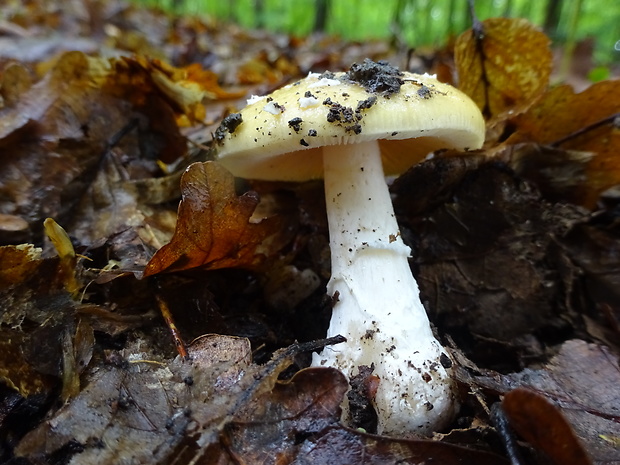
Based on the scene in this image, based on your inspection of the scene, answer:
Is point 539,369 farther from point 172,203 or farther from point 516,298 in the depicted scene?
point 172,203

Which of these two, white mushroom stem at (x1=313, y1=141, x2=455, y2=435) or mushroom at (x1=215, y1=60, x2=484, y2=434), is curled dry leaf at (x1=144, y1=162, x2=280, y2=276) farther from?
white mushroom stem at (x1=313, y1=141, x2=455, y2=435)

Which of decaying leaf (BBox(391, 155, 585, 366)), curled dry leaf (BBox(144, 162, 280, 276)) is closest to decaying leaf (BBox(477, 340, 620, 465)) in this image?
decaying leaf (BBox(391, 155, 585, 366))

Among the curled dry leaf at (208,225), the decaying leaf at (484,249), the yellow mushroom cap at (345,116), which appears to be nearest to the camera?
the yellow mushroom cap at (345,116)

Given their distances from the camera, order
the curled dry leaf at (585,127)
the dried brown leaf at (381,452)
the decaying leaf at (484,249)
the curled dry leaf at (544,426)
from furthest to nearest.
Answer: the curled dry leaf at (585,127)
the decaying leaf at (484,249)
the dried brown leaf at (381,452)
the curled dry leaf at (544,426)

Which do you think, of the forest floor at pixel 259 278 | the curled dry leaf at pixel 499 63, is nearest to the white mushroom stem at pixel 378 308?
the forest floor at pixel 259 278

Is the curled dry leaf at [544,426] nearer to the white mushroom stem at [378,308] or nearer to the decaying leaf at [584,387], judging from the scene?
the decaying leaf at [584,387]

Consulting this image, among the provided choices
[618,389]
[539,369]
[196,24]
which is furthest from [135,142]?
[196,24]

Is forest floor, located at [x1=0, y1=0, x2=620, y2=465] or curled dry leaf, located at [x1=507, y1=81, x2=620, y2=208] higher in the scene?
curled dry leaf, located at [x1=507, y1=81, x2=620, y2=208]
